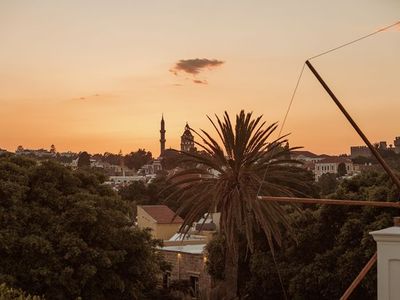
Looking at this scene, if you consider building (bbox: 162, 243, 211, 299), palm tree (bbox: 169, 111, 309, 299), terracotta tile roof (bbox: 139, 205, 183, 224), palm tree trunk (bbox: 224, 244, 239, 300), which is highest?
palm tree (bbox: 169, 111, 309, 299)

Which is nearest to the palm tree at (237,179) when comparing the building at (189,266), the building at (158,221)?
the building at (189,266)

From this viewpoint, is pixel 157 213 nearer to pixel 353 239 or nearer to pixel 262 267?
pixel 262 267

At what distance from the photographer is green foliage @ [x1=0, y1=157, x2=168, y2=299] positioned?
2153 cm

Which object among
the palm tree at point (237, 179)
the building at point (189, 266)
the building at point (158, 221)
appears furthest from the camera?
the building at point (158, 221)

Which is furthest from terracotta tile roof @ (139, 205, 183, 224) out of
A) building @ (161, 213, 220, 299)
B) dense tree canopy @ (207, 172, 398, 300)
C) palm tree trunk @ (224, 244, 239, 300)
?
palm tree trunk @ (224, 244, 239, 300)

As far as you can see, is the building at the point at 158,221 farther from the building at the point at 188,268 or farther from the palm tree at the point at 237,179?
the palm tree at the point at 237,179

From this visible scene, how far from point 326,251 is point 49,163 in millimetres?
11431

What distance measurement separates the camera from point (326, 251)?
974 inches

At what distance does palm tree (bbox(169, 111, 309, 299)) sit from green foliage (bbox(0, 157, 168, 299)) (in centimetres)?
404

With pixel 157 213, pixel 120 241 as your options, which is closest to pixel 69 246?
pixel 120 241

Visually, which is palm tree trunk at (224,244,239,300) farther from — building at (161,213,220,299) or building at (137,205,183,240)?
building at (137,205,183,240)

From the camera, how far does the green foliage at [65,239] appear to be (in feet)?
70.6

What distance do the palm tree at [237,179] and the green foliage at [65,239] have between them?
13.3 ft

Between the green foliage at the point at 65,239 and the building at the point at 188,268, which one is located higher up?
the green foliage at the point at 65,239
